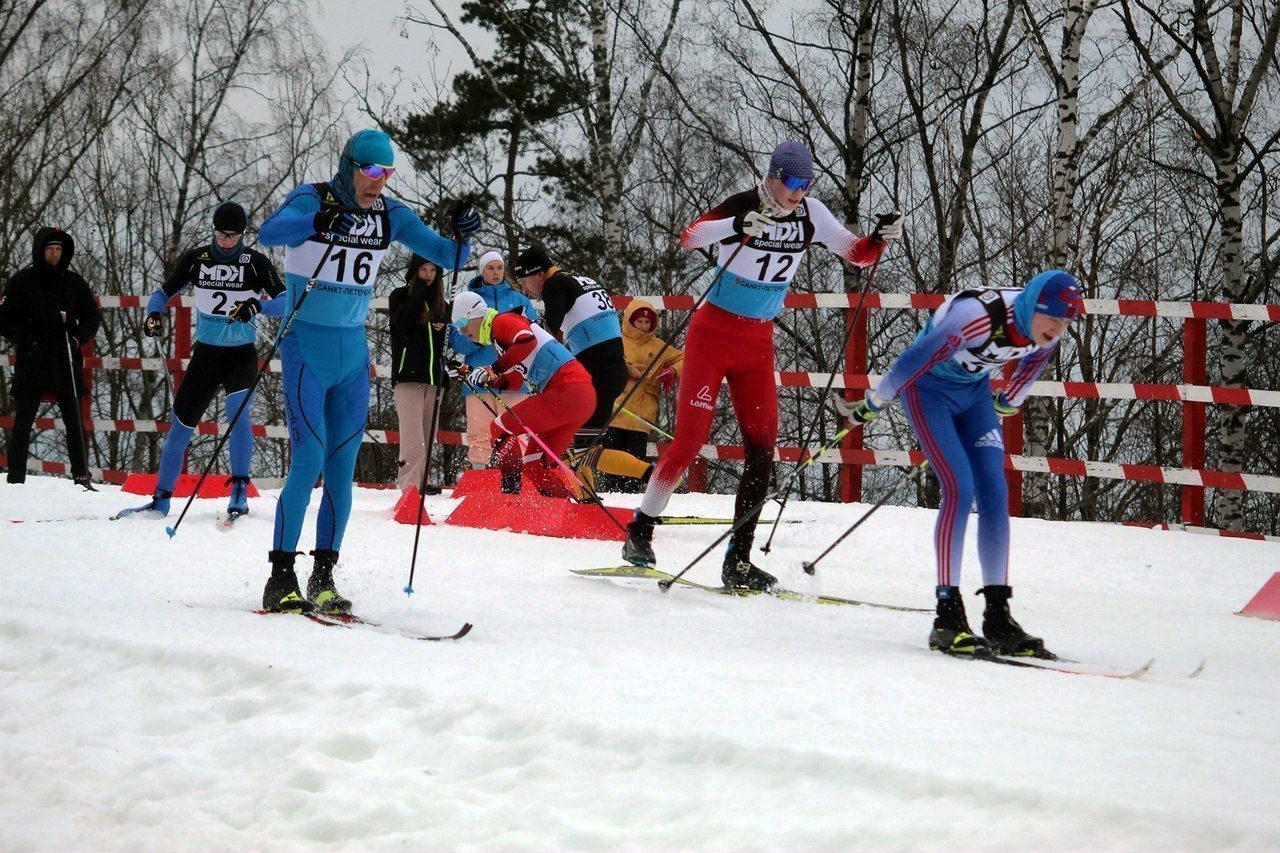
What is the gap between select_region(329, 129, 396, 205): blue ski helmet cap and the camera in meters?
4.83

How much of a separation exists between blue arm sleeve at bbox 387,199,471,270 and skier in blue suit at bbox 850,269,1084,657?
65.6 inches

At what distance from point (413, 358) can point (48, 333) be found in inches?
→ 110

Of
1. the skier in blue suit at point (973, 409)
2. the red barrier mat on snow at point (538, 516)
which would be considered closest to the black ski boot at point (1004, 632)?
the skier in blue suit at point (973, 409)

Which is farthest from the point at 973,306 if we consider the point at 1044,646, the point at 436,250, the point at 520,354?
the point at 520,354

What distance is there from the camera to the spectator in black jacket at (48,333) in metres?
9.54

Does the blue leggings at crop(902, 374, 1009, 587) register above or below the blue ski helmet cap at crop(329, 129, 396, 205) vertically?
below

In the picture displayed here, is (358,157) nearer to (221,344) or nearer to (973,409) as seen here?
(973,409)

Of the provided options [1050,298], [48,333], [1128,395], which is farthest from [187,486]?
[1050,298]

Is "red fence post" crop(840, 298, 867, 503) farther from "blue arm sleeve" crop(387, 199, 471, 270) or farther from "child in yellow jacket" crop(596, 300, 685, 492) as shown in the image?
"blue arm sleeve" crop(387, 199, 471, 270)

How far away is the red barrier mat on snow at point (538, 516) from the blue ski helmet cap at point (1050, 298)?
3610mm

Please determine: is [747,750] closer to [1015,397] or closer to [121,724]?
[121,724]

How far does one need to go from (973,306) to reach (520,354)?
4.01m

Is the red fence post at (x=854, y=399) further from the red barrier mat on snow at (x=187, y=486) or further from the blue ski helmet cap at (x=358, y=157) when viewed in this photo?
the blue ski helmet cap at (x=358, y=157)

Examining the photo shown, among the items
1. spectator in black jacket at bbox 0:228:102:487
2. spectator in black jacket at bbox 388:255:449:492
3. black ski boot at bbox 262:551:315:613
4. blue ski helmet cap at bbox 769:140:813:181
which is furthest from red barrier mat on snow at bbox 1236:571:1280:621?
spectator in black jacket at bbox 0:228:102:487
